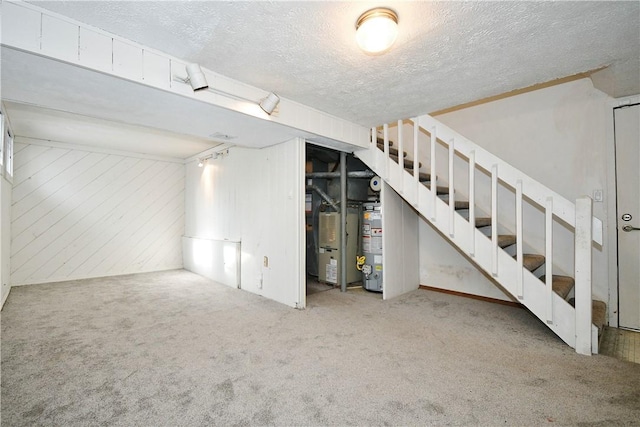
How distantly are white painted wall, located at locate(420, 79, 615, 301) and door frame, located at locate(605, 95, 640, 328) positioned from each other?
0.11 feet

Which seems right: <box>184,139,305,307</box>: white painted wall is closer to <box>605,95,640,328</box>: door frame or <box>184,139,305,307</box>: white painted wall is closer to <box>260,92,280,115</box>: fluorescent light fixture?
<box>260,92,280,115</box>: fluorescent light fixture

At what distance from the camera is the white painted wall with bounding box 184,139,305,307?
3.49 meters

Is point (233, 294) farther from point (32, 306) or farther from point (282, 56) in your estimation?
point (282, 56)

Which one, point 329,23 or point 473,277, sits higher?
point 329,23

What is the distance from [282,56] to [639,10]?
218cm

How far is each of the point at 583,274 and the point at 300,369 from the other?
2.37 meters

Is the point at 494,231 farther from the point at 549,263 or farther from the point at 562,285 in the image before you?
the point at 562,285

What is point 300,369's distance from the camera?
6.83 ft

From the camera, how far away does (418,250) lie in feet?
14.7

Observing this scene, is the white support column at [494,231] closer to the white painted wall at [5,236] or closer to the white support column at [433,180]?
the white support column at [433,180]

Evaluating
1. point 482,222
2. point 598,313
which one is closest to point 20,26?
point 482,222

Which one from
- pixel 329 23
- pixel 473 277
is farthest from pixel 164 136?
pixel 473 277

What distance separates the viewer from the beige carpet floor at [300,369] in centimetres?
162

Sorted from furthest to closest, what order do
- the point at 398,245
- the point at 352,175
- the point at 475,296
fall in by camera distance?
the point at 352,175
the point at 398,245
the point at 475,296
